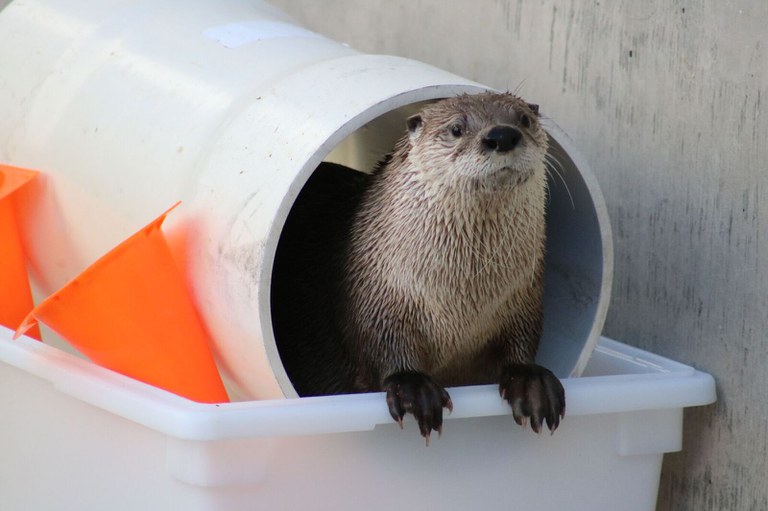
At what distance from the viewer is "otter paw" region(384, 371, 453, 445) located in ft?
5.65

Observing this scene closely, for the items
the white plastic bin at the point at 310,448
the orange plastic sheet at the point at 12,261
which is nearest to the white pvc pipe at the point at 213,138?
the orange plastic sheet at the point at 12,261

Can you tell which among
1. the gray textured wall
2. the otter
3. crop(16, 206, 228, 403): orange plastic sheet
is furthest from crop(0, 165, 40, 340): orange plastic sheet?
the gray textured wall

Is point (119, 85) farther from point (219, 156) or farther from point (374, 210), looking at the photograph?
point (374, 210)

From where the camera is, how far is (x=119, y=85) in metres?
2.16

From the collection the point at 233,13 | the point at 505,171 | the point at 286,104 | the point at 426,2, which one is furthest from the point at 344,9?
A: the point at 505,171

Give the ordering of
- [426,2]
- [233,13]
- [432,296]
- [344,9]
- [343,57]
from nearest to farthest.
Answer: [432,296] < [343,57] < [233,13] < [426,2] < [344,9]

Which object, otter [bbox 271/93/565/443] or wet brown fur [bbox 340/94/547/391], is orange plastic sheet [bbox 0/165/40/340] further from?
wet brown fur [bbox 340/94/547/391]

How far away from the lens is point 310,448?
1.72m

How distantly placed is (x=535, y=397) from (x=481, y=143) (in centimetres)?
41

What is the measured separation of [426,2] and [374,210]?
3.22ft

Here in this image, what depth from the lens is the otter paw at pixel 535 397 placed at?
5.87 ft

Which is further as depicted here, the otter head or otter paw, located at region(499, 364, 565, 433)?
otter paw, located at region(499, 364, 565, 433)

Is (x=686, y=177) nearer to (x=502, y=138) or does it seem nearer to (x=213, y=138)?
(x=502, y=138)

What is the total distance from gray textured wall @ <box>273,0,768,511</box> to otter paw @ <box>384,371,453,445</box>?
1.78 feet
